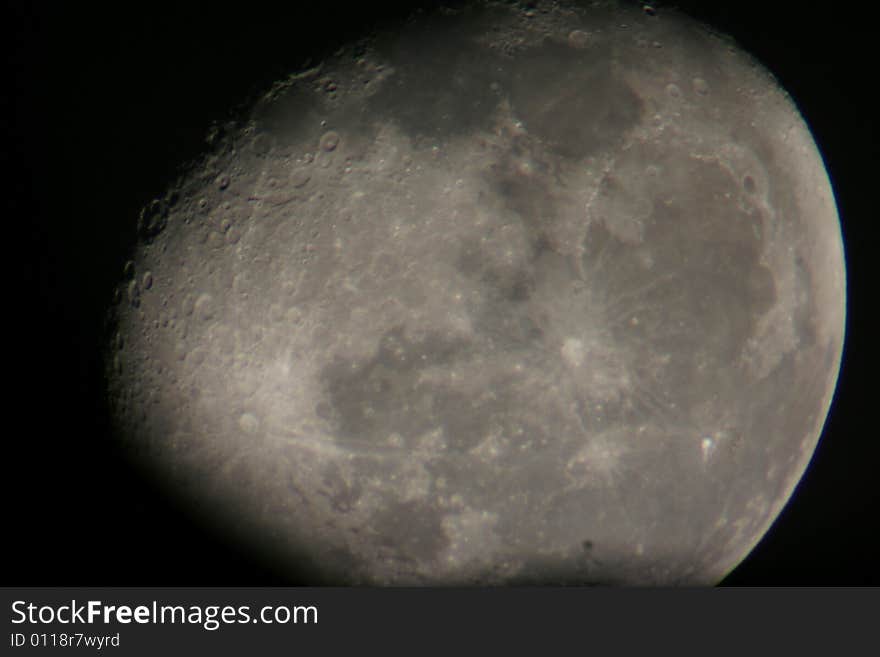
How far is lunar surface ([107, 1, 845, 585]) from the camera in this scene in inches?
92.0

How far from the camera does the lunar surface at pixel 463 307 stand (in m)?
2.34

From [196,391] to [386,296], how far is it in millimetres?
688

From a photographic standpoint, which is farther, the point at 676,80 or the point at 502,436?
the point at 676,80

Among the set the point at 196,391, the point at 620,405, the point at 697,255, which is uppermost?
the point at 196,391

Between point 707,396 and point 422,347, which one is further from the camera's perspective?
point 707,396

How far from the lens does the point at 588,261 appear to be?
2.42m

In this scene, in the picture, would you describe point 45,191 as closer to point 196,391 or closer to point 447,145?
point 196,391

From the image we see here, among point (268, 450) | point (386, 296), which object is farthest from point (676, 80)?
point (268, 450)

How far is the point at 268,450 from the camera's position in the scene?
2428mm

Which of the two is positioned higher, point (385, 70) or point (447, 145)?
point (385, 70)

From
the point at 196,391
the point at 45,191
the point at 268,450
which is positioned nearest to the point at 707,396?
the point at 268,450

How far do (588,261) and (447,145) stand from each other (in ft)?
1.90

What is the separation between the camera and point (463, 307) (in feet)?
7.68

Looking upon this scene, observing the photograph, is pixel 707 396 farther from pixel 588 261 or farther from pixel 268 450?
pixel 268 450
